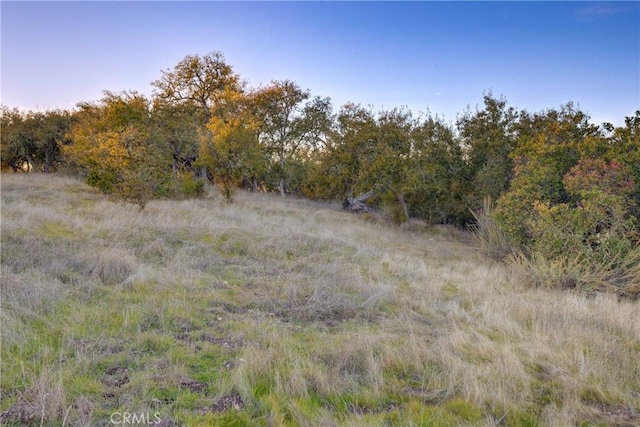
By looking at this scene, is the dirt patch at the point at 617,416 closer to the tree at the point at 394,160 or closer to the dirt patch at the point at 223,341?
the dirt patch at the point at 223,341

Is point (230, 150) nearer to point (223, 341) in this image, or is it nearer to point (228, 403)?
point (223, 341)

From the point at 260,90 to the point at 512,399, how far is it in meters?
25.5

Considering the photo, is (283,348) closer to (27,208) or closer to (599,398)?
(599,398)

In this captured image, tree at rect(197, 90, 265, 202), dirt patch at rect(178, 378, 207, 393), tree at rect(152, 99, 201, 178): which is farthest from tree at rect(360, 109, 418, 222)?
dirt patch at rect(178, 378, 207, 393)

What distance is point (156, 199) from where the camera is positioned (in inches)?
609

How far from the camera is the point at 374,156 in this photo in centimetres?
1834

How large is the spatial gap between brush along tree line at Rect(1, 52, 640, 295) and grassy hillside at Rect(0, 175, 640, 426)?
213 centimetres

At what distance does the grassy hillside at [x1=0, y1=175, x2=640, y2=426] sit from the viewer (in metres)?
3.22

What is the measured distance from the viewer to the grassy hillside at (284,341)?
322 cm

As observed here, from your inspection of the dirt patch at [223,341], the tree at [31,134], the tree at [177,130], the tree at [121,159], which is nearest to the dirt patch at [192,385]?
the dirt patch at [223,341]

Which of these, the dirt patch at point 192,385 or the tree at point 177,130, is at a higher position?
the tree at point 177,130

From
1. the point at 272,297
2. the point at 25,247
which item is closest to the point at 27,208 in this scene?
the point at 25,247

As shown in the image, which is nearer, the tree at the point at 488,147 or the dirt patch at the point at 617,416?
the dirt patch at the point at 617,416

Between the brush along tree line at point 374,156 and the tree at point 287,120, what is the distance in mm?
75
